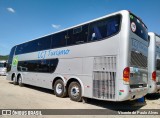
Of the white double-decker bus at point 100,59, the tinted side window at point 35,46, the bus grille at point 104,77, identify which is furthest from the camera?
the tinted side window at point 35,46

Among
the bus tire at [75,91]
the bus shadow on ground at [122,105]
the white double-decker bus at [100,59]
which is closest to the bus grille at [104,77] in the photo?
the white double-decker bus at [100,59]

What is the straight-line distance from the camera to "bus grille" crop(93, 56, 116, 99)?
6.69 meters

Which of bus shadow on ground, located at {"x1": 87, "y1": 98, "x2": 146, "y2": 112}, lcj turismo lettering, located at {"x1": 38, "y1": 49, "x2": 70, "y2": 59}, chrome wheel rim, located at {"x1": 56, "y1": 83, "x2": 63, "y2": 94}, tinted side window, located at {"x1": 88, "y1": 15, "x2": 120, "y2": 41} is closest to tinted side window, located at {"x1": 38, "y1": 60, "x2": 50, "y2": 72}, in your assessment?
lcj turismo lettering, located at {"x1": 38, "y1": 49, "x2": 70, "y2": 59}

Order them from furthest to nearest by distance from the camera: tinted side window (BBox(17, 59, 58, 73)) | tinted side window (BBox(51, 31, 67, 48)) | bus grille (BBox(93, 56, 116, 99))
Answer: tinted side window (BBox(17, 59, 58, 73)) → tinted side window (BBox(51, 31, 67, 48)) → bus grille (BBox(93, 56, 116, 99))

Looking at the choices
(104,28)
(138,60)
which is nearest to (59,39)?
(104,28)

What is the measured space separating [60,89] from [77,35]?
120 inches

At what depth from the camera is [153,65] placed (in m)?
9.15

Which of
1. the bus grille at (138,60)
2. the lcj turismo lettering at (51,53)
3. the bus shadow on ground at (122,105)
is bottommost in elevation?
the bus shadow on ground at (122,105)

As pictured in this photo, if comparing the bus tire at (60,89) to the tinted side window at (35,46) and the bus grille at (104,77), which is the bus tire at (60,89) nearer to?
the bus grille at (104,77)

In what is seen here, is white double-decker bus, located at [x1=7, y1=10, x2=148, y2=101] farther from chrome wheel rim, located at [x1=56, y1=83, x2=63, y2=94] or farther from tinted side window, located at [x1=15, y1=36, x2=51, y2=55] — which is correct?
tinted side window, located at [x1=15, y1=36, x2=51, y2=55]

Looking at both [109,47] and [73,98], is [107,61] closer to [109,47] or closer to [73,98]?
[109,47]

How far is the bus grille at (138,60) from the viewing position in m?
6.81

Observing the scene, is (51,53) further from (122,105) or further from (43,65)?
(122,105)

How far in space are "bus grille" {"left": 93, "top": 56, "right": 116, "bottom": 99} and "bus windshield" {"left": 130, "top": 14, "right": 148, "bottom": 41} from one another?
150cm
